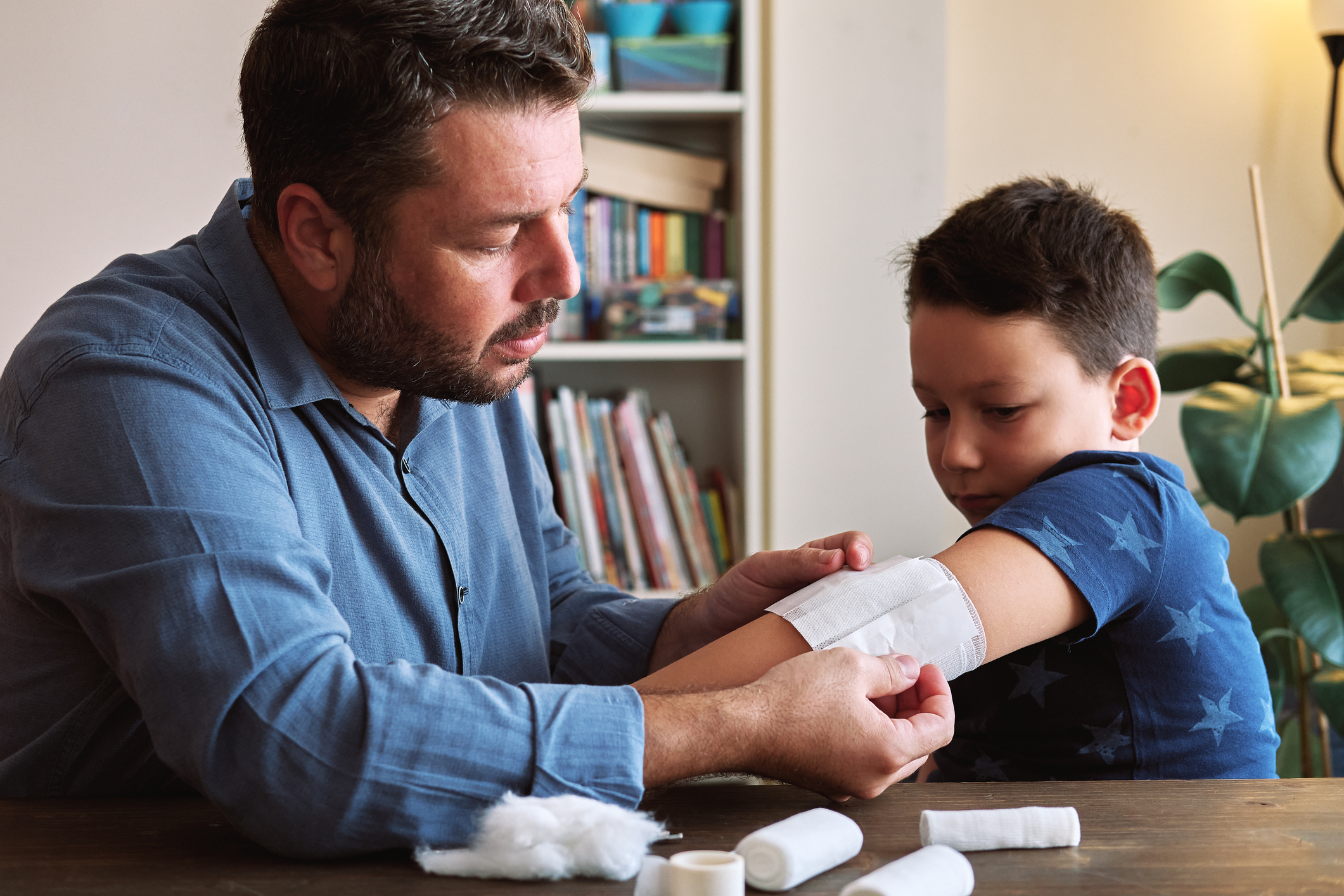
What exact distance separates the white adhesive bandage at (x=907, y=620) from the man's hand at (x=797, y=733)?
0.11 m

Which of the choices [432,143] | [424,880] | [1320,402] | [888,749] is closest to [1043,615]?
[888,749]

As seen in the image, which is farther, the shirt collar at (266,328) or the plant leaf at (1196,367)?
the plant leaf at (1196,367)

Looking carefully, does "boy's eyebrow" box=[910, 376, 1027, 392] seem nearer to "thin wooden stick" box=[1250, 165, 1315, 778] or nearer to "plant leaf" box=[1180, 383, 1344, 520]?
"plant leaf" box=[1180, 383, 1344, 520]

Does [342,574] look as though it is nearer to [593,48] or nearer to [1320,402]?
[593,48]

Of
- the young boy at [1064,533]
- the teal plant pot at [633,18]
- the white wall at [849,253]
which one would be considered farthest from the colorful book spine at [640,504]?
the young boy at [1064,533]

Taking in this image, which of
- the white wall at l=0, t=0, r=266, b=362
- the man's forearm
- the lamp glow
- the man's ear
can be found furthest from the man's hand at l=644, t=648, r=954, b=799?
the lamp glow

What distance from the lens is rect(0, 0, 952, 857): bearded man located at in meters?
0.67

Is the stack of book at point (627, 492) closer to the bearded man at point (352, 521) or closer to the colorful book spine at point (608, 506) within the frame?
the colorful book spine at point (608, 506)

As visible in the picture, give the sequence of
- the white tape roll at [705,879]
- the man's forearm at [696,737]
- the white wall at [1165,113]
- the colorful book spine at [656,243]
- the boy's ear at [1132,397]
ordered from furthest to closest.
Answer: the white wall at [1165,113] < the colorful book spine at [656,243] < the boy's ear at [1132,397] < the man's forearm at [696,737] < the white tape roll at [705,879]

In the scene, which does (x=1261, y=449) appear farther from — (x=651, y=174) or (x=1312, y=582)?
(x=651, y=174)

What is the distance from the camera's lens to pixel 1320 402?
5.71ft

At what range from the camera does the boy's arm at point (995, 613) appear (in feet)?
2.90

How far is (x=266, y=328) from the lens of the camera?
905mm

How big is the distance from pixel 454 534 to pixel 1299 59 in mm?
2188
